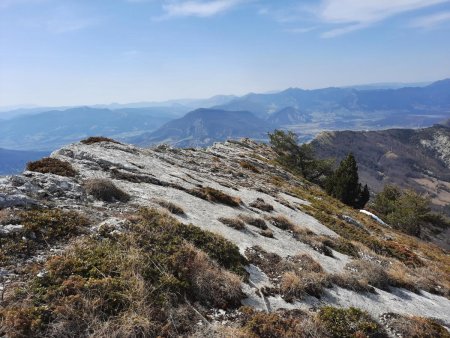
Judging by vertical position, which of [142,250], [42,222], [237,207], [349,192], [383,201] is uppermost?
[42,222]

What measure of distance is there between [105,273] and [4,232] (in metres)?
3.90

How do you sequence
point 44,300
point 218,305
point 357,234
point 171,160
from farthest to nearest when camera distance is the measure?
point 171,160, point 357,234, point 218,305, point 44,300

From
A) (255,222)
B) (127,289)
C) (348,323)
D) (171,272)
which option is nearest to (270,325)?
(348,323)

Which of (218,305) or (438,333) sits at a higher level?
(218,305)

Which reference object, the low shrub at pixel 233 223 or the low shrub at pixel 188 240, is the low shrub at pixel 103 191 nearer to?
the low shrub at pixel 188 240

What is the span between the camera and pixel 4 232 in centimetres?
1066

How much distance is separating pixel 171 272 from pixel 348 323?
5703 millimetres

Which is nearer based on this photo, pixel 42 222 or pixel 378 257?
pixel 42 222

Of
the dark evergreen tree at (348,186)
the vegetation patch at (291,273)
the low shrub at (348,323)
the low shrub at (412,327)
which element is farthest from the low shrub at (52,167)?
the dark evergreen tree at (348,186)

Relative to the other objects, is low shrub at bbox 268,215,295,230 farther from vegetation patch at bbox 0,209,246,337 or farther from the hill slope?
vegetation patch at bbox 0,209,246,337

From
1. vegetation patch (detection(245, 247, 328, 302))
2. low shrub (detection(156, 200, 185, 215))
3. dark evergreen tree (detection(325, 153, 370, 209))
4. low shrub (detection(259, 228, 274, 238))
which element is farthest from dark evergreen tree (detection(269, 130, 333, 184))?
vegetation patch (detection(245, 247, 328, 302))

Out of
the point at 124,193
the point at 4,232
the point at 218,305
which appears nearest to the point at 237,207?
the point at 124,193

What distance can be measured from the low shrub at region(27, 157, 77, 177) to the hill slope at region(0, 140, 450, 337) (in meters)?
0.53

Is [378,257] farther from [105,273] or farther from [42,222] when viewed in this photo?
[42,222]
